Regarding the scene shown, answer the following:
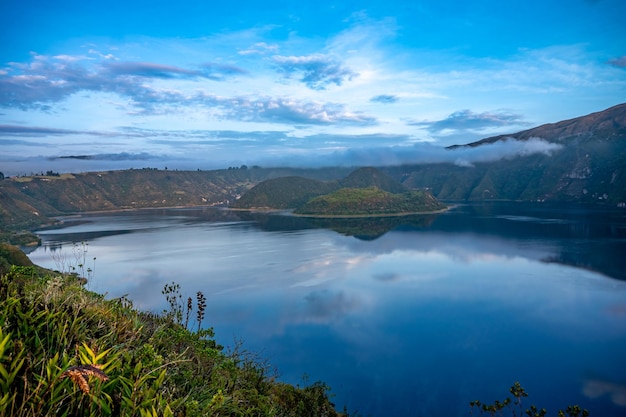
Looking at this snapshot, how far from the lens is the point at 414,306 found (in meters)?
50.6

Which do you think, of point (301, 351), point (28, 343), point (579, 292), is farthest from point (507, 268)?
point (28, 343)

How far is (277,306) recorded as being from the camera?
50.6 metres

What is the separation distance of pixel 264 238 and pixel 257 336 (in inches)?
2770

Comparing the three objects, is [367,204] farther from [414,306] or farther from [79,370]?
[79,370]

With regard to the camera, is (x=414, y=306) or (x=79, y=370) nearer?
(x=79, y=370)

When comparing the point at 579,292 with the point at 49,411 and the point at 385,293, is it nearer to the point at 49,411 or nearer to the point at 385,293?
the point at 385,293

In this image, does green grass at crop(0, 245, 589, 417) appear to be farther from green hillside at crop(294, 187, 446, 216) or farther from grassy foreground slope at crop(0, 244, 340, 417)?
green hillside at crop(294, 187, 446, 216)

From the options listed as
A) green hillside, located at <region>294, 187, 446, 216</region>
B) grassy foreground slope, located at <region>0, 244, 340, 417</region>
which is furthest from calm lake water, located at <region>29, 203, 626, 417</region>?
green hillside, located at <region>294, 187, 446, 216</region>

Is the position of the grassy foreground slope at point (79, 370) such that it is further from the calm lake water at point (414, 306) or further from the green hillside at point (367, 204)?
Result: the green hillside at point (367, 204)

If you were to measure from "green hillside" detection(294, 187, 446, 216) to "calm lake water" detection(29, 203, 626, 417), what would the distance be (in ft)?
199

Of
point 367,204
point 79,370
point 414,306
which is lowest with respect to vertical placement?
point 414,306

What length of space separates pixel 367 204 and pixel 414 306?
126780 millimetres

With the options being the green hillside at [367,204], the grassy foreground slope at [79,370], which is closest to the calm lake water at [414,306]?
the grassy foreground slope at [79,370]

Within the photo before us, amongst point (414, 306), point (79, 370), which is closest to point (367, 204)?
point (414, 306)
